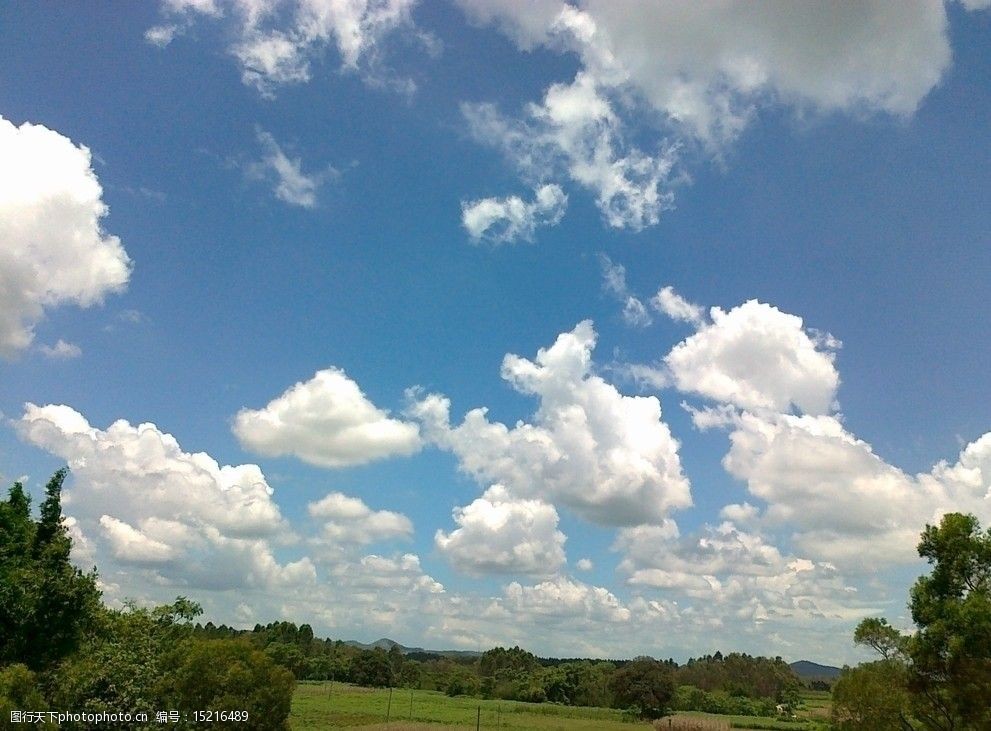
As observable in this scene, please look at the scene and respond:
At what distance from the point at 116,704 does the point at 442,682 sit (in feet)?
447

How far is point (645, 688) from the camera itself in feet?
343

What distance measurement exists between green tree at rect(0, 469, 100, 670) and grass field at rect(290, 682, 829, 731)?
107 feet

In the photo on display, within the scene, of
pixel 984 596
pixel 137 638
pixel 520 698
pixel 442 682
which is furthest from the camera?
pixel 442 682

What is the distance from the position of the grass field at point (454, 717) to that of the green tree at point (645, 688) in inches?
127

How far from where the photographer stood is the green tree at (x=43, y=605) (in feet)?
111

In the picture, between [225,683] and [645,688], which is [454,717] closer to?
[645,688]

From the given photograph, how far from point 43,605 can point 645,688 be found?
8897cm

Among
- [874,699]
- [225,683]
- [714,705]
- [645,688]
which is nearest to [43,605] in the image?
[225,683]

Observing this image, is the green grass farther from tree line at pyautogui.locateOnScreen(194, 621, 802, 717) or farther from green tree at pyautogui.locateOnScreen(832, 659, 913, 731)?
green tree at pyautogui.locateOnScreen(832, 659, 913, 731)

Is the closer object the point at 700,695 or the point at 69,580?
the point at 69,580

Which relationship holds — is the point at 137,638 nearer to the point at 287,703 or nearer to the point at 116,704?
the point at 116,704

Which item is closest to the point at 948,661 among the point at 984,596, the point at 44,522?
the point at 984,596

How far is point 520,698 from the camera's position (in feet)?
435

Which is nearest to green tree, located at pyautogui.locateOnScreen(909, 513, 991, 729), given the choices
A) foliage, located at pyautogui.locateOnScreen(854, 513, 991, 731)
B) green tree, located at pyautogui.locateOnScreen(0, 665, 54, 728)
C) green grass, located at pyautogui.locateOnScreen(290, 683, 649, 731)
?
foliage, located at pyautogui.locateOnScreen(854, 513, 991, 731)
